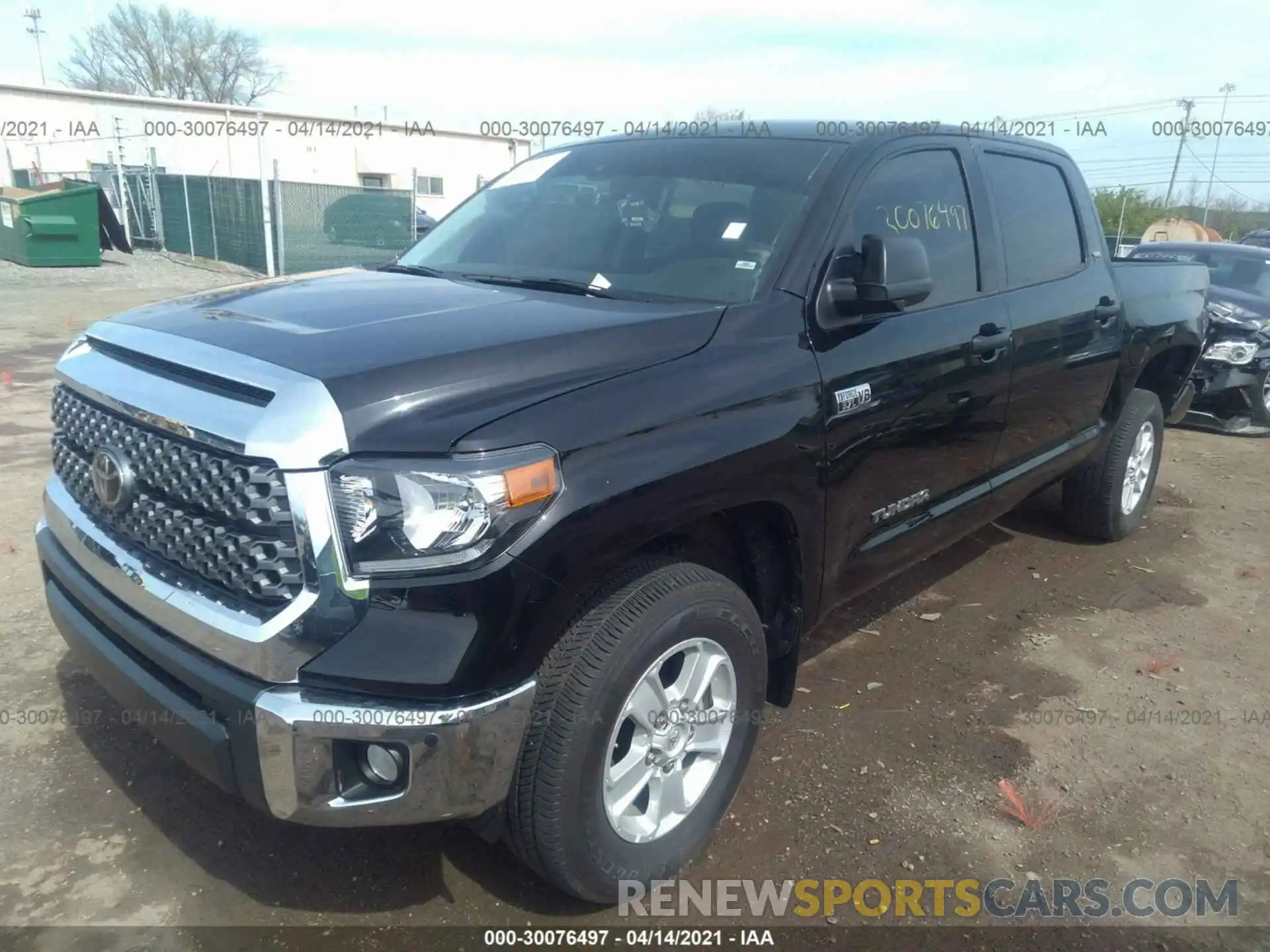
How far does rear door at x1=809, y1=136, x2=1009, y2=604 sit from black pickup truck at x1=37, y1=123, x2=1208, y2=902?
0.01m

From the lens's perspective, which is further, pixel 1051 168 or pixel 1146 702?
pixel 1051 168

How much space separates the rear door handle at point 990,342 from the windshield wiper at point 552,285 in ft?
4.51

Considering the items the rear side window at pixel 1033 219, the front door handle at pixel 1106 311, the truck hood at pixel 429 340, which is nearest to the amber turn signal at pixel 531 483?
the truck hood at pixel 429 340

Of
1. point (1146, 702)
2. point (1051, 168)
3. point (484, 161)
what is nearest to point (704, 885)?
point (1146, 702)

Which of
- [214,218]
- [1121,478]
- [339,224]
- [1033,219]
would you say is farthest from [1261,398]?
[214,218]

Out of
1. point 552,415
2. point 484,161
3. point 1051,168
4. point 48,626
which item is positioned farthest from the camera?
point 484,161

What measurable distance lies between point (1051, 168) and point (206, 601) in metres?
4.14

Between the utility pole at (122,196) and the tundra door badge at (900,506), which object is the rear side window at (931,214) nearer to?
the tundra door badge at (900,506)

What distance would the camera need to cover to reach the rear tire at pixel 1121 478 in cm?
505

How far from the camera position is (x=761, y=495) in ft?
8.45

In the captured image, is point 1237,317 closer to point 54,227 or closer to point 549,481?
point 549,481

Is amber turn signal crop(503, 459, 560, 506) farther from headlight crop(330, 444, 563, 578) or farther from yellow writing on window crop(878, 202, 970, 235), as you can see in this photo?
yellow writing on window crop(878, 202, 970, 235)

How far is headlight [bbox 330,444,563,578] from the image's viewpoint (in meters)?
1.96

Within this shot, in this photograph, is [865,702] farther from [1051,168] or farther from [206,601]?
[1051,168]
